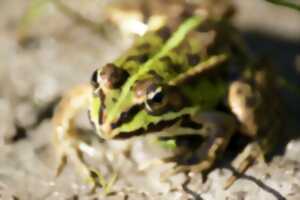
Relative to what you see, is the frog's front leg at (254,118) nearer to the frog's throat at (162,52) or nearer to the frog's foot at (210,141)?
the frog's foot at (210,141)

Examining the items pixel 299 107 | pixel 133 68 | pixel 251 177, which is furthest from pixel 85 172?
pixel 299 107

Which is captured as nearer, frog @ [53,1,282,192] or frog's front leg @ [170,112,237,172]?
frog @ [53,1,282,192]

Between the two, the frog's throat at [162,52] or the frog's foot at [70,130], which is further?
the frog's foot at [70,130]

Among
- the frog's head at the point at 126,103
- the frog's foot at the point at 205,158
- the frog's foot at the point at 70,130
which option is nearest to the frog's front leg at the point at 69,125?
the frog's foot at the point at 70,130

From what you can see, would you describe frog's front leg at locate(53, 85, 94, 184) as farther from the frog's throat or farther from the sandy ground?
the frog's throat

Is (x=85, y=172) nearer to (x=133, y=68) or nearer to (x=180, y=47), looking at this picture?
(x=133, y=68)

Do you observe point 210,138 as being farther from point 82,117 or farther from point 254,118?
point 82,117

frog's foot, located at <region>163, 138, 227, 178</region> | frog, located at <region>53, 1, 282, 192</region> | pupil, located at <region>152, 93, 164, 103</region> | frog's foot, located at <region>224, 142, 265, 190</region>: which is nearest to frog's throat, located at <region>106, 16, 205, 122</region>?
frog, located at <region>53, 1, 282, 192</region>
